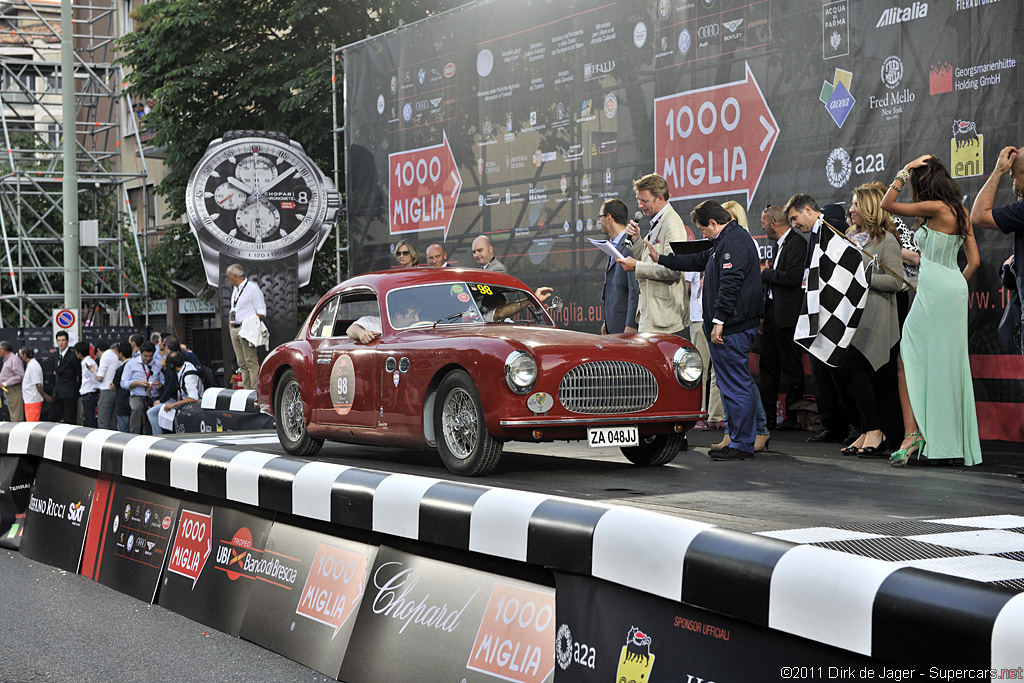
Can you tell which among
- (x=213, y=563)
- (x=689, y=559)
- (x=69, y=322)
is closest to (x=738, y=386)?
(x=213, y=563)

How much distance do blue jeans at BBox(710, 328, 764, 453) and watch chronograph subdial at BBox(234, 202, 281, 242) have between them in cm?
1093

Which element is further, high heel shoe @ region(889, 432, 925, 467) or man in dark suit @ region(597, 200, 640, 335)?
man in dark suit @ region(597, 200, 640, 335)

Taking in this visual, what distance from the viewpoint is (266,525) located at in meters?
5.66

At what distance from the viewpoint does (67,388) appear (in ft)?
69.2

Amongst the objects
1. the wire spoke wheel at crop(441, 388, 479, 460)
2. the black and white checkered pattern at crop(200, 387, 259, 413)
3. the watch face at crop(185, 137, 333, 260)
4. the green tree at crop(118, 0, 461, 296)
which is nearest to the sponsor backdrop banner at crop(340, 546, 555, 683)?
the wire spoke wheel at crop(441, 388, 479, 460)

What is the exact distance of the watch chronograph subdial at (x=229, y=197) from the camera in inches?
679

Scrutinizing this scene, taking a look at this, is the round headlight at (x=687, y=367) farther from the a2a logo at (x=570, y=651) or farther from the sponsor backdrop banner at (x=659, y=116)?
the a2a logo at (x=570, y=651)

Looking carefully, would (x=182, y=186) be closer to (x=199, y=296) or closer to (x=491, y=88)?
(x=199, y=296)

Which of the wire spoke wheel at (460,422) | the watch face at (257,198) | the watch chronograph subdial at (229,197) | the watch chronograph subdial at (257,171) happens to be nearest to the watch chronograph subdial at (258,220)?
the watch face at (257,198)

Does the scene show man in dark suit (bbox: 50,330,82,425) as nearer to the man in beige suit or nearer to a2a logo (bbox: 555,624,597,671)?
the man in beige suit

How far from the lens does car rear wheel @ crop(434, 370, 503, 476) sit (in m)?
6.77

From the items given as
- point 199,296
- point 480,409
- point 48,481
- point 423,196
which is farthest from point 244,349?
point 199,296

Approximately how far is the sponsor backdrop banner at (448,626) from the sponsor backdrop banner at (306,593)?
0.12 m

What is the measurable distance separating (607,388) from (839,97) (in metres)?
3.34
